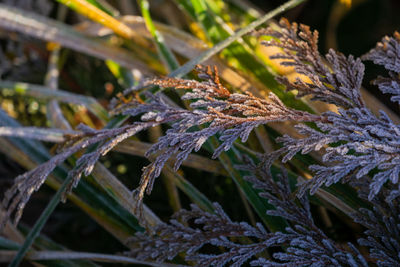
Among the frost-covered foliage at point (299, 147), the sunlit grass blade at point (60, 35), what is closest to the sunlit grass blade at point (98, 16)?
the sunlit grass blade at point (60, 35)

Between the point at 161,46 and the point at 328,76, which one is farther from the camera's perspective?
the point at 161,46

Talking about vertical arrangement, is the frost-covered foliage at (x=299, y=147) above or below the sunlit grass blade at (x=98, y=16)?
below

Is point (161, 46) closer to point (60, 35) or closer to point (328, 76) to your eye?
point (60, 35)

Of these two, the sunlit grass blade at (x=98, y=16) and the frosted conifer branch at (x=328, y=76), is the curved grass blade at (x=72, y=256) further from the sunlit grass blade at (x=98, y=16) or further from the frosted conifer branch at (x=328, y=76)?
the sunlit grass blade at (x=98, y=16)

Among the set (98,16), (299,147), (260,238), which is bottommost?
(260,238)

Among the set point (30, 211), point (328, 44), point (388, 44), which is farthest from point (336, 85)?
point (30, 211)

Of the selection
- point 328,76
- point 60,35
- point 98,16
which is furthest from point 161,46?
point 328,76

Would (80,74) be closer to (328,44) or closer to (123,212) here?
(123,212)

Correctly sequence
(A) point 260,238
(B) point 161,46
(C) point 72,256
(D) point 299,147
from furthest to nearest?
(B) point 161,46 → (C) point 72,256 → (A) point 260,238 → (D) point 299,147

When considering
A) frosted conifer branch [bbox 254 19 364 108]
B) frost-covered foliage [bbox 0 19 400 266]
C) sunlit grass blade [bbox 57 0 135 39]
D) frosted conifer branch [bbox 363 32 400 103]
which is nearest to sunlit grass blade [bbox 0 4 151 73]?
sunlit grass blade [bbox 57 0 135 39]

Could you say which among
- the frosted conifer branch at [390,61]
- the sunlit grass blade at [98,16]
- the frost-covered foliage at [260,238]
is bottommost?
the frost-covered foliage at [260,238]

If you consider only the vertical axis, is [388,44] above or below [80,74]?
below
